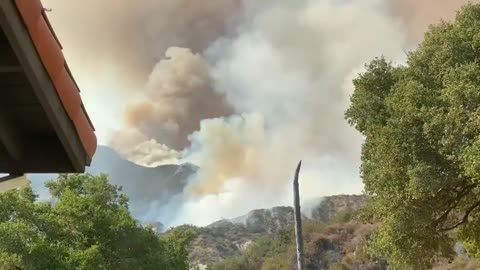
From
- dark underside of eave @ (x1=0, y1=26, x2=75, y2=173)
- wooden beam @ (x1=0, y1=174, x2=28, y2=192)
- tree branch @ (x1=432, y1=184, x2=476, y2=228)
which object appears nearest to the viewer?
dark underside of eave @ (x1=0, y1=26, x2=75, y2=173)

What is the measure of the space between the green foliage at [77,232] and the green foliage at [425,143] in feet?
47.8

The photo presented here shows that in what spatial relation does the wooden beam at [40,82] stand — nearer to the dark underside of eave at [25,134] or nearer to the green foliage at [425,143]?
the dark underside of eave at [25,134]

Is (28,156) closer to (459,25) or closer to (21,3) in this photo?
(21,3)

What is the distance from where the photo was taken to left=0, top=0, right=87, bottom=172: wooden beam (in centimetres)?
290

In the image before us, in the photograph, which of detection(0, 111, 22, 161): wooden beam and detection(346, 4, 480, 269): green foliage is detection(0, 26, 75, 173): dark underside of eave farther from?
detection(346, 4, 480, 269): green foliage

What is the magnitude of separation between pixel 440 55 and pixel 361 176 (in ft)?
19.5

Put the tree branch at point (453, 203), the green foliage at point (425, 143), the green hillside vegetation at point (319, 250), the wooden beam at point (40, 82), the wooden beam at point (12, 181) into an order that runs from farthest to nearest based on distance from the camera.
A: the green hillside vegetation at point (319, 250) → the tree branch at point (453, 203) → the green foliage at point (425, 143) → the wooden beam at point (12, 181) → the wooden beam at point (40, 82)

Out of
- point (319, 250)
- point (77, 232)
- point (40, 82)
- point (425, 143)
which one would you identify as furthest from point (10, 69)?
point (319, 250)

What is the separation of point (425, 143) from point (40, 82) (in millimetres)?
17099

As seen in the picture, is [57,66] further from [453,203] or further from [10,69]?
[453,203]

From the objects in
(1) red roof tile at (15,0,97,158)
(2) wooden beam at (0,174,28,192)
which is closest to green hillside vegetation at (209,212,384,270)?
(2) wooden beam at (0,174,28,192)

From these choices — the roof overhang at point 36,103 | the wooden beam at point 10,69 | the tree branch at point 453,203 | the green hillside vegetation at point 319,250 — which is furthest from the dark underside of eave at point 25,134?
the green hillside vegetation at point 319,250

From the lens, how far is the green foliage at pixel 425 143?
17.9 meters

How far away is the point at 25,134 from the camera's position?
157 inches
